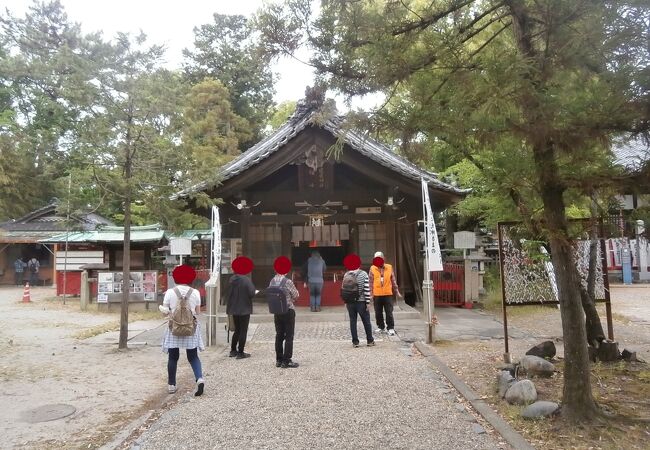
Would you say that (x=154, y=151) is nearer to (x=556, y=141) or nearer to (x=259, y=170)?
(x=259, y=170)

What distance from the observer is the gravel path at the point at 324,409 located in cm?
452

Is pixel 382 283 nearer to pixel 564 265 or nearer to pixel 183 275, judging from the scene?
pixel 183 275

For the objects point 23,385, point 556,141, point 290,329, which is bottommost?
point 23,385

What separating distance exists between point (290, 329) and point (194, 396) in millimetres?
1924

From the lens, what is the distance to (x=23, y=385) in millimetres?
7012

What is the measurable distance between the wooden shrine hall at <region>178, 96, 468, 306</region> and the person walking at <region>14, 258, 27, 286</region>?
68.8ft

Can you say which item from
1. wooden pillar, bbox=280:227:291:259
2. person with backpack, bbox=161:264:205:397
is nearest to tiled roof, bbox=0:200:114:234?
wooden pillar, bbox=280:227:291:259

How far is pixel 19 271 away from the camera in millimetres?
29547

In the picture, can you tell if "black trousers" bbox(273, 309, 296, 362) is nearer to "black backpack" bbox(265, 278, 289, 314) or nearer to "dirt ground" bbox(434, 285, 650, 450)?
"black backpack" bbox(265, 278, 289, 314)

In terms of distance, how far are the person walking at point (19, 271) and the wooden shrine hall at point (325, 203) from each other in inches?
826

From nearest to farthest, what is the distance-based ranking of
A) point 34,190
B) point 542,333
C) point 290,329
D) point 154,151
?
1. point 290,329
2. point 154,151
3. point 542,333
4. point 34,190

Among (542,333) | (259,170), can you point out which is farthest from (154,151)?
(542,333)

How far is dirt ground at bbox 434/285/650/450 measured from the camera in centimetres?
438

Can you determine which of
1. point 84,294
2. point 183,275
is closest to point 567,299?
point 183,275
